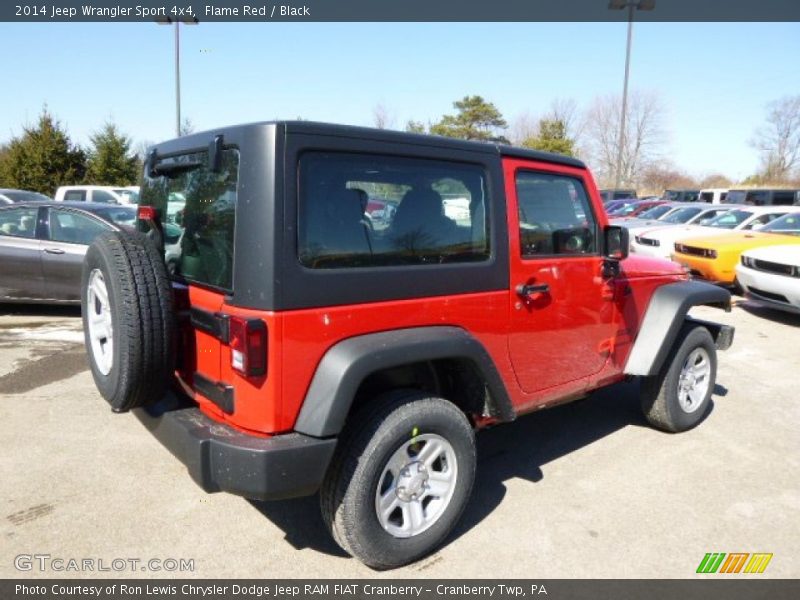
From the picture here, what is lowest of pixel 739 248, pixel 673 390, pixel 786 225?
pixel 673 390

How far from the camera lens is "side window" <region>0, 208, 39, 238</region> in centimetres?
727

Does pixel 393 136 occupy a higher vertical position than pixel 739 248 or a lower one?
higher

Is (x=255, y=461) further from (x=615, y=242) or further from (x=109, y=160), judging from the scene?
(x=109, y=160)

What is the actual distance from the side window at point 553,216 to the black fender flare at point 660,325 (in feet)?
2.60

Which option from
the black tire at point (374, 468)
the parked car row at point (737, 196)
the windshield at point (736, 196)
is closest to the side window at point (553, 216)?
the black tire at point (374, 468)

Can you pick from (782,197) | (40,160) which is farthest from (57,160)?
(782,197)

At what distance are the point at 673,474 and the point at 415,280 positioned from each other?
2.26 metres

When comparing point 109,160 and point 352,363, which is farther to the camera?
point 109,160

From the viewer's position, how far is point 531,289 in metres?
3.04

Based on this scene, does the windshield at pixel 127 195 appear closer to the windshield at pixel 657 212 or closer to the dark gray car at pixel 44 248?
the dark gray car at pixel 44 248

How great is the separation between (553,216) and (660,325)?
123cm
